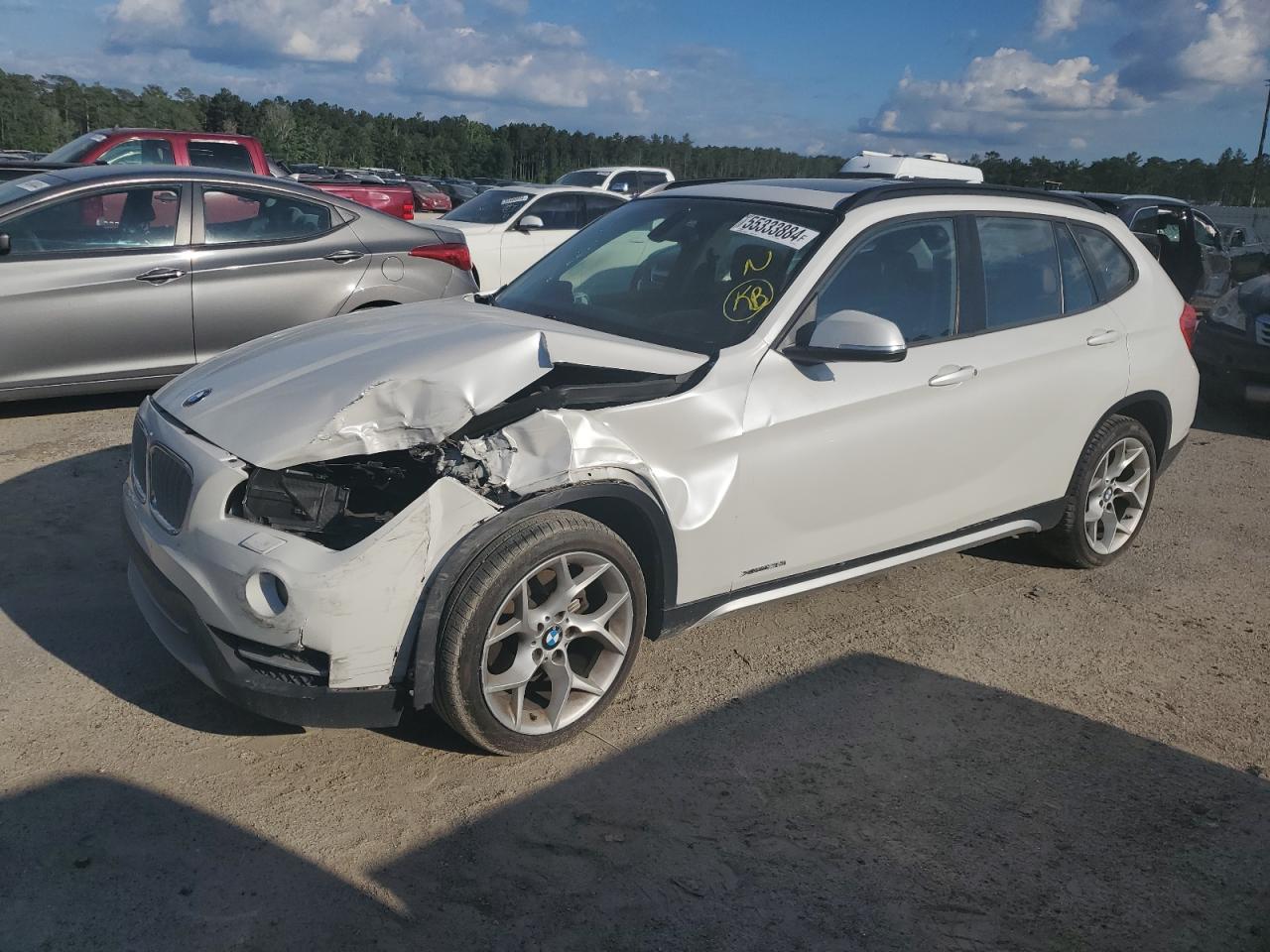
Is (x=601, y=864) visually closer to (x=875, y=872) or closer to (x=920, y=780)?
(x=875, y=872)

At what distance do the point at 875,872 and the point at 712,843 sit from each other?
466mm

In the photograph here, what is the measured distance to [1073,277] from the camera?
16.1ft

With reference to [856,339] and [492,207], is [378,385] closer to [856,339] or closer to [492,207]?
[856,339]

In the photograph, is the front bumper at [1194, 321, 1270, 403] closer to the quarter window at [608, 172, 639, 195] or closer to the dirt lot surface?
the dirt lot surface

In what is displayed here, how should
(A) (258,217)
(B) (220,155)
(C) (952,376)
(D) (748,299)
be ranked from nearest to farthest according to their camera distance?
(D) (748,299), (C) (952,376), (A) (258,217), (B) (220,155)

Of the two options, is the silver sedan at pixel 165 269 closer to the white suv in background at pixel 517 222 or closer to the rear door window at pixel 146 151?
the white suv in background at pixel 517 222

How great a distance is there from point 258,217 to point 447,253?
1.37m

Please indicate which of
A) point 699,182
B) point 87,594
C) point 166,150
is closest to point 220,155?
point 166,150

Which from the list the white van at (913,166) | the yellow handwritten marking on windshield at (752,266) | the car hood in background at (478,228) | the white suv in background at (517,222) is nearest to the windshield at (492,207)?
the white suv in background at (517,222)

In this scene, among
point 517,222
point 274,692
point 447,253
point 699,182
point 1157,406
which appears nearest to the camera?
point 274,692

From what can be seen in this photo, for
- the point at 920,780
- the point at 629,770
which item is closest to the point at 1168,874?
the point at 920,780

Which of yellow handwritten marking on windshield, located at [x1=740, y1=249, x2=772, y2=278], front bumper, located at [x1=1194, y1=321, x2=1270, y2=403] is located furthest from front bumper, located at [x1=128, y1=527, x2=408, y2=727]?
front bumper, located at [x1=1194, y1=321, x2=1270, y2=403]

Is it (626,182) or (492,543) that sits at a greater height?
(626,182)

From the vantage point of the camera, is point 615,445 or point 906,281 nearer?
point 615,445
